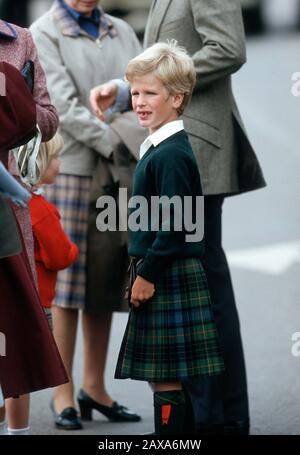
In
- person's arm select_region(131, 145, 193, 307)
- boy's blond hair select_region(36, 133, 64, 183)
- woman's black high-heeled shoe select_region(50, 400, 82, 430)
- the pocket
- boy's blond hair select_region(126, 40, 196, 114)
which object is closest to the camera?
person's arm select_region(131, 145, 193, 307)

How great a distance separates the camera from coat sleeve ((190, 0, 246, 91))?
6148mm

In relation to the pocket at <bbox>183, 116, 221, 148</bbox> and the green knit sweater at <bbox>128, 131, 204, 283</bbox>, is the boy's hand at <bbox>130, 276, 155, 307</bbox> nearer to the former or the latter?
the green knit sweater at <bbox>128, 131, 204, 283</bbox>

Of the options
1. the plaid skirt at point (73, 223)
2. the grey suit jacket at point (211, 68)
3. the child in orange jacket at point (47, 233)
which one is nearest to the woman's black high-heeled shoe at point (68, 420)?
the plaid skirt at point (73, 223)

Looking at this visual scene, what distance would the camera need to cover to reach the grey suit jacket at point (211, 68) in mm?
6176

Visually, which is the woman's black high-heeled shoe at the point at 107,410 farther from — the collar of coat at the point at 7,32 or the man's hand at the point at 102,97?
the collar of coat at the point at 7,32

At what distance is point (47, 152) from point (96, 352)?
1208 mm

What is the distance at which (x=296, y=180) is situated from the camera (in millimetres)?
13344

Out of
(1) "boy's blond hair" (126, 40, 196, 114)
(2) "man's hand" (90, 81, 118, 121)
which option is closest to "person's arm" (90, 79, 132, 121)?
(2) "man's hand" (90, 81, 118, 121)

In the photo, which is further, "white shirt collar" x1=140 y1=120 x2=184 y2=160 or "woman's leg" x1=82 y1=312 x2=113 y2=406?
"woman's leg" x1=82 y1=312 x2=113 y2=406

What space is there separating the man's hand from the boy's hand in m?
0.96

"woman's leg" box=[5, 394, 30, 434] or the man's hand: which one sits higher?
the man's hand

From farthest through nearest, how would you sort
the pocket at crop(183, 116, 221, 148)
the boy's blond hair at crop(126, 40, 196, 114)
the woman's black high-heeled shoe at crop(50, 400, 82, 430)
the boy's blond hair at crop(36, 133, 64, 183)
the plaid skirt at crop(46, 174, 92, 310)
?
1. the plaid skirt at crop(46, 174, 92, 310)
2. the woman's black high-heeled shoe at crop(50, 400, 82, 430)
3. the pocket at crop(183, 116, 221, 148)
4. the boy's blond hair at crop(36, 133, 64, 183)
5. the boy's blond hair at crop(126, 40, 196, 114)

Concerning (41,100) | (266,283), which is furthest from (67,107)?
(266,283)

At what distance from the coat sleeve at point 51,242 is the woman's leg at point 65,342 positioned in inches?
28.2
